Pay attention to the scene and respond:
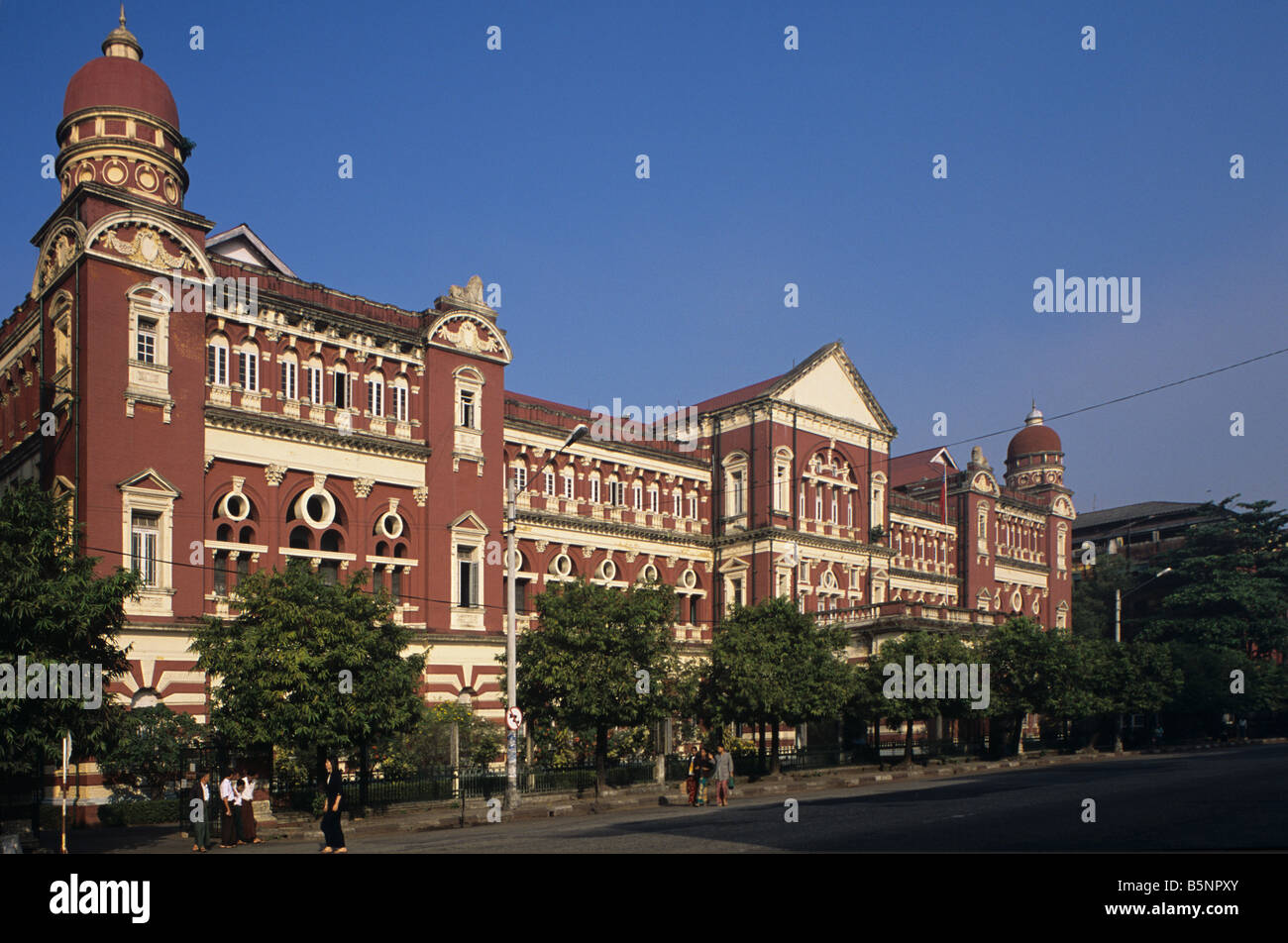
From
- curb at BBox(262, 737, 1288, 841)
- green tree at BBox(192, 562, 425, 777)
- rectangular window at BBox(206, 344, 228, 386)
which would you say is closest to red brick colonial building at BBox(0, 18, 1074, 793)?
rectangular window at BBox(206, 344, 228, 386)

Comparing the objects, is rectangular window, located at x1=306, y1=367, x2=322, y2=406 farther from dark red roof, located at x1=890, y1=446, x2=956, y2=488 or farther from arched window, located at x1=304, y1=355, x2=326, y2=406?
dark red roof, located at x1=890, y1=446, x2=956, y2=488

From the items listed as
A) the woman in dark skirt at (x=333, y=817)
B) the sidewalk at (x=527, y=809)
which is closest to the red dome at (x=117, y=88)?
the sidewalk at (x=527, y=809)

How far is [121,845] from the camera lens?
26719mm

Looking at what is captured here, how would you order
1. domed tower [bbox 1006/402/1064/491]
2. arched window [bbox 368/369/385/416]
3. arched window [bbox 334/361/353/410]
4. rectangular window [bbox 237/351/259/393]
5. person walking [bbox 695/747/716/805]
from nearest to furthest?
person walking [bbox 695/747/716/805] → rectangular window [bbox 237/351/259/393] → arched window [bbox 334/361/353/410] → arched window [bbox 368/369/385/416] → domed tower [bbox 1006/402/1064/491]

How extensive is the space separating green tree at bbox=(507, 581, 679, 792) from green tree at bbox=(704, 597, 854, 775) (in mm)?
5270

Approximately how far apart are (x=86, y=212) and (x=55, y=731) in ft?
63.9

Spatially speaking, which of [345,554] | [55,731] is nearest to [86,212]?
[345,554]

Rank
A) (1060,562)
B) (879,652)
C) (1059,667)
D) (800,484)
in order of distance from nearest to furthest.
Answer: (879,652) → (1059,667) → (800,484) → (1060,562)

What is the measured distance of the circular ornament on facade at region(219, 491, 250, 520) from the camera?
39312mm

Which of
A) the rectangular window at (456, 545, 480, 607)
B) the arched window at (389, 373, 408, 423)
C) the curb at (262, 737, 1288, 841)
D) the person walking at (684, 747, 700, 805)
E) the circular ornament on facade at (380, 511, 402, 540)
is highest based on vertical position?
the arched window at (389, 373, 408, 423)

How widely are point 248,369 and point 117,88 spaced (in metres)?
10.2

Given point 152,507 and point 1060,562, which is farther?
point 1060,562

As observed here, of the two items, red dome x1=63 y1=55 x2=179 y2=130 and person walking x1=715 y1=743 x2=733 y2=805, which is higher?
red dome x1=63 y1=55 x2=179 y2=130
